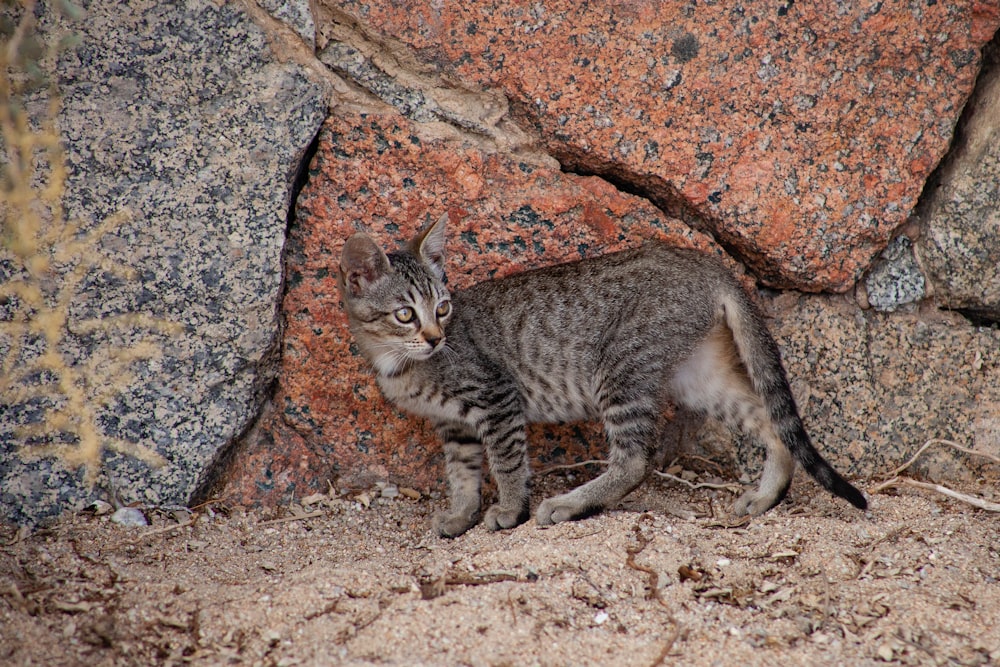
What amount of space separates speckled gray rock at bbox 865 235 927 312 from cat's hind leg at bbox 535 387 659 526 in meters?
1.20

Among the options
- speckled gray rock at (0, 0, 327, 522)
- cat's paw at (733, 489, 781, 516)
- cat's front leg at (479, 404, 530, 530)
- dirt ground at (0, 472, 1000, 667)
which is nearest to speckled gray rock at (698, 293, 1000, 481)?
dirt ground at (0, 472, 1000, 667)

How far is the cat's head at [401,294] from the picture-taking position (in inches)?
151

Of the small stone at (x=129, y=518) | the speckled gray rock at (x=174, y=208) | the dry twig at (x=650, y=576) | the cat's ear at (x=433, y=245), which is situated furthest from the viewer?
the cat's ear at (x=433, y=245)

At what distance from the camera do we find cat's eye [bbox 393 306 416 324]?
3.87 m

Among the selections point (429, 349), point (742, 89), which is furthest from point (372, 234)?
point (742, 89)

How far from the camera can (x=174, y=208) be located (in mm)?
3619

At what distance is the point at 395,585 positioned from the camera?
10.3 feet

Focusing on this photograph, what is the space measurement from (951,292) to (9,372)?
416 cm

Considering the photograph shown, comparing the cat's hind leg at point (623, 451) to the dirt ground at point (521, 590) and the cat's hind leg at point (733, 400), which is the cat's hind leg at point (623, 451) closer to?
the dirt ground at point (521, 590)

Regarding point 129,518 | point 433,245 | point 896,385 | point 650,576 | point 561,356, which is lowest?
point 129,518

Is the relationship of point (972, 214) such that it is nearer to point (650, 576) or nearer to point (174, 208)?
point (650, 576)

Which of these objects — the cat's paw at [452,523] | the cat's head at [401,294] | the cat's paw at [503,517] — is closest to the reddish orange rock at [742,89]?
the cat's head at [401,294]

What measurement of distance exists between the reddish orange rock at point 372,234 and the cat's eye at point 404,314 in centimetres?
31

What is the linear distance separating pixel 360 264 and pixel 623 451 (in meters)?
1.45
